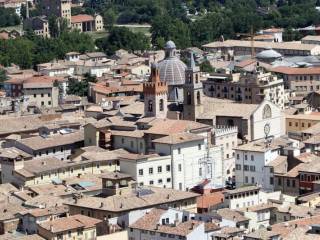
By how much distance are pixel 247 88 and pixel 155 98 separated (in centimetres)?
938

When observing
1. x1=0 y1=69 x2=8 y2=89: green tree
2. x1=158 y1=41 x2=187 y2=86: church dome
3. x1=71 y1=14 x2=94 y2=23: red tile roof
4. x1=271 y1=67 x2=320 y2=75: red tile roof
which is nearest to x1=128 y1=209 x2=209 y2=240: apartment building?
x1=158 y1=41 x2=187 y2=86: church dome

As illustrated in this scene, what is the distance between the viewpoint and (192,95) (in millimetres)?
53719

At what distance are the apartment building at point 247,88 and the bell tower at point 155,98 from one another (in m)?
7.57

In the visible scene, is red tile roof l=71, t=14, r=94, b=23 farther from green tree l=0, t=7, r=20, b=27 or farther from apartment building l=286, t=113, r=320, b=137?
apartment building l=286, t=113, r=320, b=137

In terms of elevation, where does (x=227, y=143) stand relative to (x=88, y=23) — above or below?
above

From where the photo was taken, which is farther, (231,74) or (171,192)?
(231,74)

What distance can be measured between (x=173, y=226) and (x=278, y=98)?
24.7 m

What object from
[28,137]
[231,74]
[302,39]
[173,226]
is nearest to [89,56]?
[302,39]

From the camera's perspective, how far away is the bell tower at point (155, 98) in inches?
2057

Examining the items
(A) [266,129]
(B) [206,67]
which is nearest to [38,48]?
(B) [206,67]

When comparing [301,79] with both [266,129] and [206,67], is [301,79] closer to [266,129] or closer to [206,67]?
[206,67]

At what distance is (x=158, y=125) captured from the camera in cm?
4969

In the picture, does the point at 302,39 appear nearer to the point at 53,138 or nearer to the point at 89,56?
the point at 89,56

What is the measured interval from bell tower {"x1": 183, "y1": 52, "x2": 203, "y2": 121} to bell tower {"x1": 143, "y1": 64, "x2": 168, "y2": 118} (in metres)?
1.41
